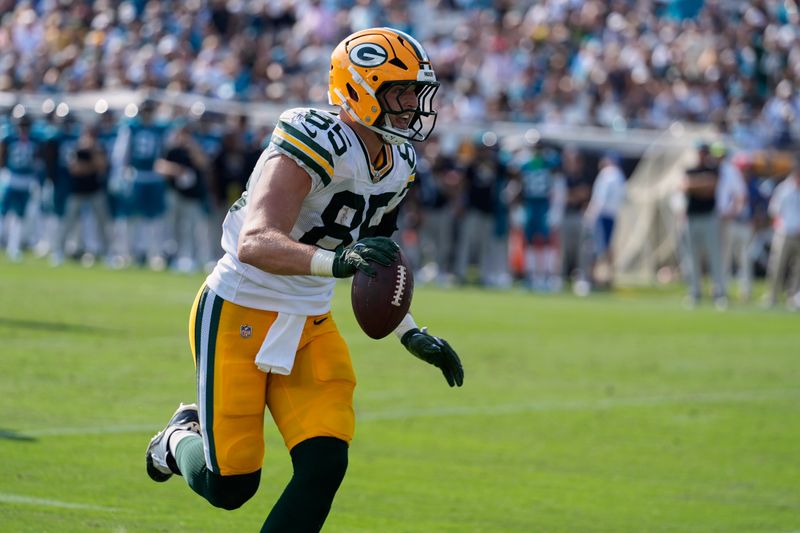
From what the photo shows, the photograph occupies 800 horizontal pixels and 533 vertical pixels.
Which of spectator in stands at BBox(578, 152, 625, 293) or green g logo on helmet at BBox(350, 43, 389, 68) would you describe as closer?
green g logo on helmet at BBox(350, 43, 389, 68)

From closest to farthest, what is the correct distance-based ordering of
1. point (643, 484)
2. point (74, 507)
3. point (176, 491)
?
1. point (74, 507)
2. point (176, 491)
3. point (643, 484)

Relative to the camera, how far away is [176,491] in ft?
22.1

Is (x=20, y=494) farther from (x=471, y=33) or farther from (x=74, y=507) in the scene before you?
(x=471, y=33)

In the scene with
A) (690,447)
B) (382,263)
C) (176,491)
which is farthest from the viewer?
(690,447)

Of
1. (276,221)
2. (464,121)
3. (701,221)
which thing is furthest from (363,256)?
(464,121)

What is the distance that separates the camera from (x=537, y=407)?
Result: 9.77m

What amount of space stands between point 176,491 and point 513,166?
15.4 meters

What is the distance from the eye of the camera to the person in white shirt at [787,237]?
19.5 meters

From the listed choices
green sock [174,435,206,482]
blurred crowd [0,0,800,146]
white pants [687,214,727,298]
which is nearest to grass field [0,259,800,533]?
green sock [174,435,206,482]

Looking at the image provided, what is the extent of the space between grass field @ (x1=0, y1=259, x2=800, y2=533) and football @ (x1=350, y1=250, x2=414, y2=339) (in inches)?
70.4

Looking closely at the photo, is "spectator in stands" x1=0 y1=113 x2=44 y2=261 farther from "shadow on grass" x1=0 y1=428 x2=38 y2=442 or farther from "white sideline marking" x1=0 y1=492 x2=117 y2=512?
"white sideline marking" x1=0 y1=492 x2=117 y2=512

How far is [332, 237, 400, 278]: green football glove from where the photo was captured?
4.36m

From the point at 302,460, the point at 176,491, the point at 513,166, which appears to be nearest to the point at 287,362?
the point at 302,460

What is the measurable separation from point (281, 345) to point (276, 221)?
1.70ft
